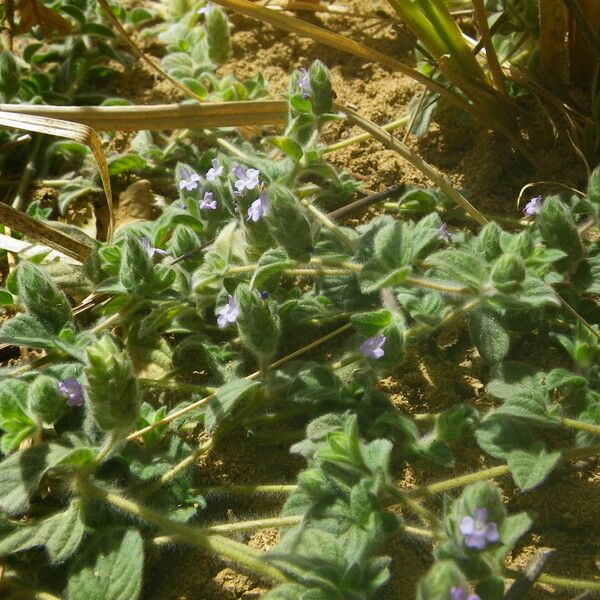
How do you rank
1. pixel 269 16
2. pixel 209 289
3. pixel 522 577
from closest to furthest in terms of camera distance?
pixel 522 577, pixel 209 289, pixel 269 16

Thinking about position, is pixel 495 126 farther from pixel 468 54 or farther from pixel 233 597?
pixel 233 597

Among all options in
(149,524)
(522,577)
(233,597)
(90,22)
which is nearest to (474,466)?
(522,577)

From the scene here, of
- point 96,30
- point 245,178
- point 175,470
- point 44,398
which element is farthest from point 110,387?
point 96,30

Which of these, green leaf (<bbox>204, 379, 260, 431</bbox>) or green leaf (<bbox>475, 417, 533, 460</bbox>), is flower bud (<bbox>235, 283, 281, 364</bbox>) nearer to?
green leaf (<bbox>204, 379, 260, 431</bbox>)

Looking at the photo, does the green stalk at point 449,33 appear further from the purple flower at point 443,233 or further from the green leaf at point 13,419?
the green leaf at point 13,419

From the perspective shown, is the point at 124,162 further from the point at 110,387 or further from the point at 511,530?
the point at 511,530

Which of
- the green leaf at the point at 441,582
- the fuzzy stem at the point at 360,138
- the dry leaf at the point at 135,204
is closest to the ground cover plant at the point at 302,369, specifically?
the green leaf at the point at 441,582

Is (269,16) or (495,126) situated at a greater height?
(269,16)

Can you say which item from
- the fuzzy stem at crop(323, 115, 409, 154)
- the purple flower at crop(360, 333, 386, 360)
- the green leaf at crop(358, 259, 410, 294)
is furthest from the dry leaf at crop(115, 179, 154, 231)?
the purple flower at crop(360, 333, 386, 360)
